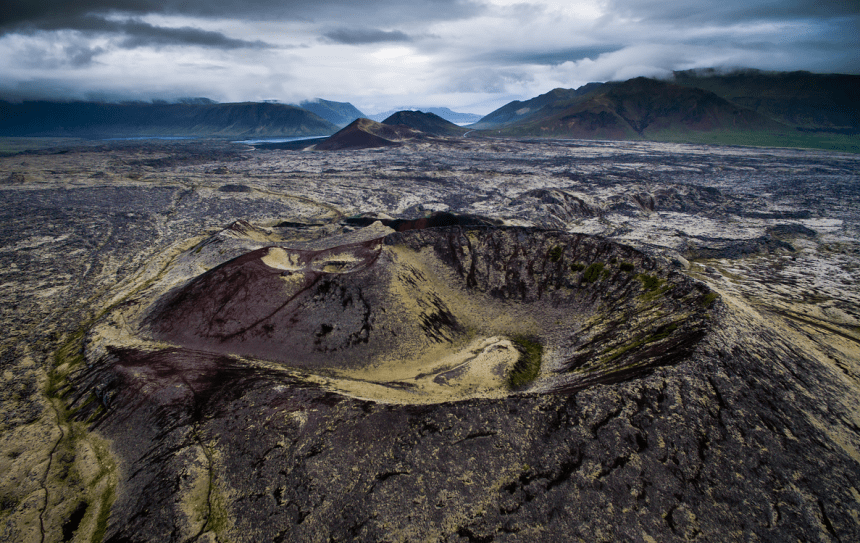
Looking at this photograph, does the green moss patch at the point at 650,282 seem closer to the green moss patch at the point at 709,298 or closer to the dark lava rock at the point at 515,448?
the dark lava rock at the point at 515,448

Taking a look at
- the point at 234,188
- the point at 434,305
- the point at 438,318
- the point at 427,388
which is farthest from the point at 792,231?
the point at 234,188

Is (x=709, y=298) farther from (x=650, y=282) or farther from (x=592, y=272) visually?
(x=592, y=272)

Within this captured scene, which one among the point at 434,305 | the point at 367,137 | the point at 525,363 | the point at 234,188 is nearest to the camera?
the point at 525,363

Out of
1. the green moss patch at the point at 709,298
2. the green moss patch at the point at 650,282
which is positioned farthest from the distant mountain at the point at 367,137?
the green moss patch at the point at 709,298

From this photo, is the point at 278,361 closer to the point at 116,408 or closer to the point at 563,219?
the point at 116,408

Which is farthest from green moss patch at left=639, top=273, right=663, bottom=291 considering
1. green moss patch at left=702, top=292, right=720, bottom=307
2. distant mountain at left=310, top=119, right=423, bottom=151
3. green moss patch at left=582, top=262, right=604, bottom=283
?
distant mountain at left=310, top=119, right=423, bottom=151

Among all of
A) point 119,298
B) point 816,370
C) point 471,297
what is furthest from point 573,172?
point 119,298

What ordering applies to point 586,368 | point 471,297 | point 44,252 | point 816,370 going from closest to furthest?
point 816,370 → point 586,368 → point 471,297 → point 44,252
